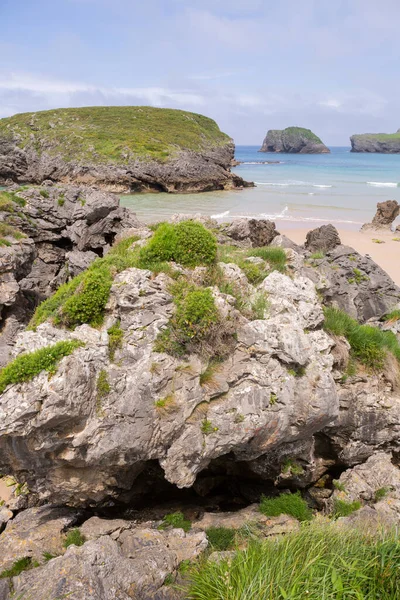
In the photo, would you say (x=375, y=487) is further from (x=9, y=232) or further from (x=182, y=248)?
(x=9, y=232)

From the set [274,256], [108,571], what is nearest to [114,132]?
[274,256]

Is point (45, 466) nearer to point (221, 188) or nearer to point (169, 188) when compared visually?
point (169, 188)

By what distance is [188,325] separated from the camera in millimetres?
7594

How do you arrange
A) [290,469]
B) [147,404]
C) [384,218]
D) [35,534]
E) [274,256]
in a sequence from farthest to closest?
[384,218] < [274,256] < [290,469] < [35,534] < [147,404]

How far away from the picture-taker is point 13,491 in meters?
10.2

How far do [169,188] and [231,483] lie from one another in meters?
60.4

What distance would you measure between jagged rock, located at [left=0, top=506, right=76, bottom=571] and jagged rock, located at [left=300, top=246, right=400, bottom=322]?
10.8 m

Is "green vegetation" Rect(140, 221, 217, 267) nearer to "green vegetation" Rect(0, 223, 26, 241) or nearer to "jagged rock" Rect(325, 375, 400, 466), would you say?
"jagged rock" Rect(325, 375, 400, 466)

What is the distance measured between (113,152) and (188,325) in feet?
224

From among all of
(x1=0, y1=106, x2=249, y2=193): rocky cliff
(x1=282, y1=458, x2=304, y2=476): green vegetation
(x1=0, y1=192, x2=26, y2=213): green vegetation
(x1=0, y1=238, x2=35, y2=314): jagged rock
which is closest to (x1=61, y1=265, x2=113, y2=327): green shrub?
(x1=282, y1=458, x2=304, y2=476): green vegetation

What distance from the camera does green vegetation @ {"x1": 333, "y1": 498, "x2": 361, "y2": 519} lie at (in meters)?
7.87

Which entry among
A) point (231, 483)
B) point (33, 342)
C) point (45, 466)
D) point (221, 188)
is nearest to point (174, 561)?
point (45, 466)

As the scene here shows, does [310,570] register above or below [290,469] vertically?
above

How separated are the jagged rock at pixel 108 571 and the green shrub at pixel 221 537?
18.3 inches
